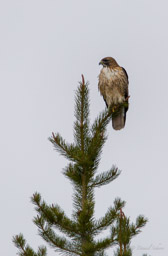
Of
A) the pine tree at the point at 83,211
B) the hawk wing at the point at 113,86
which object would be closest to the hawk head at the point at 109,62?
the hawk wing at the point at 113,86

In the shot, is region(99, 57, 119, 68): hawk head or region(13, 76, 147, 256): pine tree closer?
region(13, 76, 147, 256): pine tree

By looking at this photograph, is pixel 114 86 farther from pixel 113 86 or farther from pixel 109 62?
pixel 109 62

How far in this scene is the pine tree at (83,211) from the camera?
354 cm

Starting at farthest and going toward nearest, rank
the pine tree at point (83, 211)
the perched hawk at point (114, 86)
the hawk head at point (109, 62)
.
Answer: the hawk head at point (109, 62) < the perched hawk at point (114, 86) < the pine tree at point (83, 211)

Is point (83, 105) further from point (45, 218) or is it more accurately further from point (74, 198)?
point (45, 218)

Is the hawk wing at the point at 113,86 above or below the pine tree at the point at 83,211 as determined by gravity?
above

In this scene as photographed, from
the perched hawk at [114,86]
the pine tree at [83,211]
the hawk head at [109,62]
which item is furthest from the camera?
the hawk head at [109,62]

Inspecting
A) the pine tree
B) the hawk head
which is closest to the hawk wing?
the hawk head

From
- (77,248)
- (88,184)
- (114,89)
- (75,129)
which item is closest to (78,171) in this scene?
(88,184)

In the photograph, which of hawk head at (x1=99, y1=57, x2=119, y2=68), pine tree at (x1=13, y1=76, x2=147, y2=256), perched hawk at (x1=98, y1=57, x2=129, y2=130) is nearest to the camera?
pine tree at (x1=13, y1=76, x2=147, y2=256)

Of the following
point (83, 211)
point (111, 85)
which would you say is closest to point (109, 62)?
point (111, 85)

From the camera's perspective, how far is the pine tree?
3.54 metres

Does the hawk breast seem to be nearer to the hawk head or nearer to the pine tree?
the hawk head

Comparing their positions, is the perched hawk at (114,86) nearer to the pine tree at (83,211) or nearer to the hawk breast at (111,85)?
the hawk breast at (111,85)
